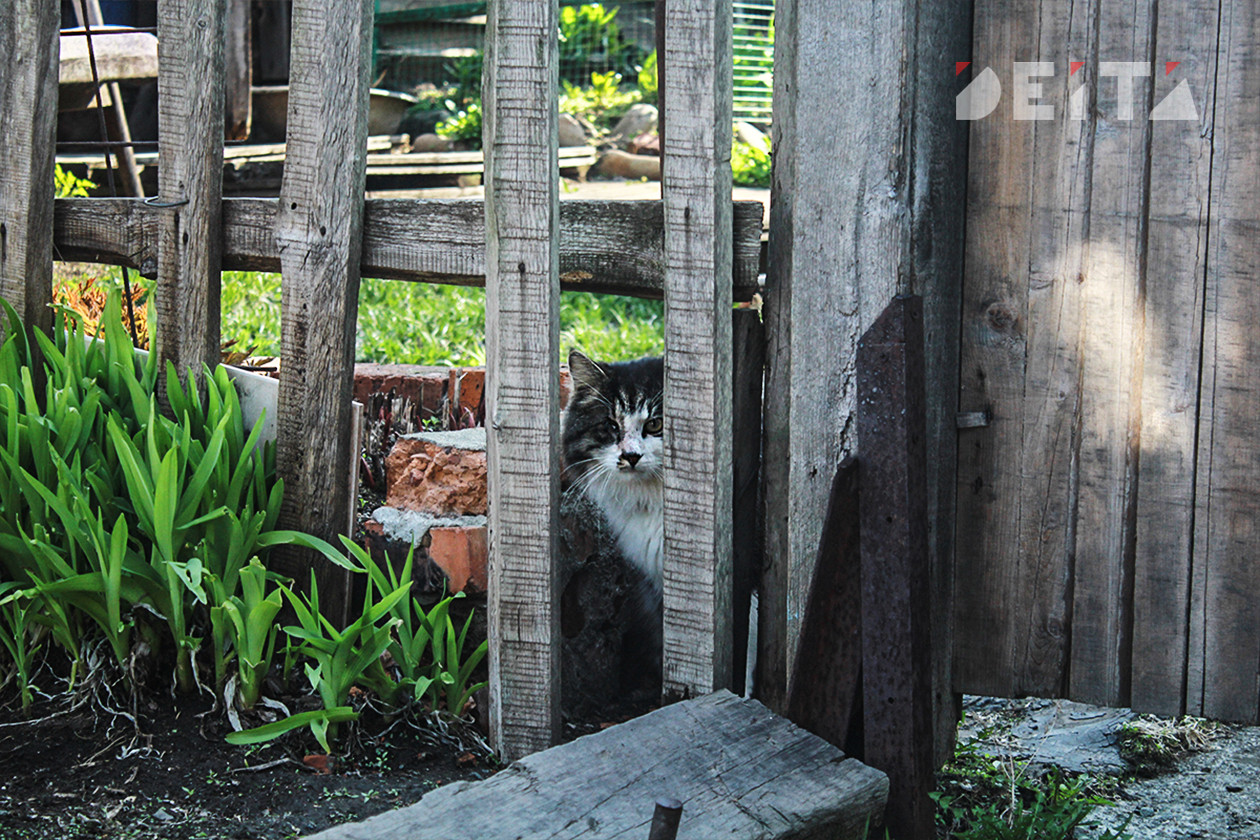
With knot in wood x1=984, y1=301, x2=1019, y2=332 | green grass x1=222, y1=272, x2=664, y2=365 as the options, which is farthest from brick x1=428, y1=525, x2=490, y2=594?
green grass x1=222, y1=272, x2=664, y2=365

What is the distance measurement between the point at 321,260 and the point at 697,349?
0.91 m

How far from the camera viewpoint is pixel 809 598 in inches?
83.7

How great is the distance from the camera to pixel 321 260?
97.8 inches

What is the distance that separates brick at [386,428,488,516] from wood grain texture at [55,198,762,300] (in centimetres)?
52

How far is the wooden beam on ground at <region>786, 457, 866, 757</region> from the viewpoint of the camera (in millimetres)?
2102

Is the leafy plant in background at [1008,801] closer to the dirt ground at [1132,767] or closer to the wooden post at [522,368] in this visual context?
the dirt ground at [1132,767]

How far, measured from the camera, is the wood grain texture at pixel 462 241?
7.54ft

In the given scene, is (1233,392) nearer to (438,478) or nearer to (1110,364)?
(1110,364)

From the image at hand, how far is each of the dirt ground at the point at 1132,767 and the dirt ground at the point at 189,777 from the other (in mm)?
1349

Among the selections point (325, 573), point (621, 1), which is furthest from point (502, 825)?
point (621, 1)

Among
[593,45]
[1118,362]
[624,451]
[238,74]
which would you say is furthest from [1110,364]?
[593,45]

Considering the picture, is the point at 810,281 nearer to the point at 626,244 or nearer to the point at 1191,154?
the point at 626,244

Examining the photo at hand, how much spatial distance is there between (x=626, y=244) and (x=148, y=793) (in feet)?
4.69

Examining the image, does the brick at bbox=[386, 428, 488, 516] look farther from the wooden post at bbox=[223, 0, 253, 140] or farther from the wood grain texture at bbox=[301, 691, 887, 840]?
the wooden post at bbox=[223, 0, 253, 140]
